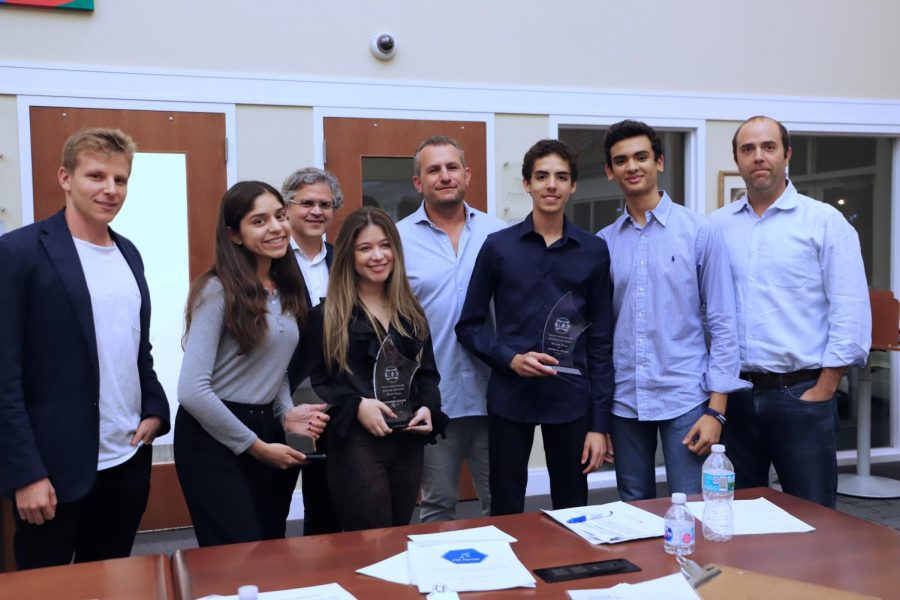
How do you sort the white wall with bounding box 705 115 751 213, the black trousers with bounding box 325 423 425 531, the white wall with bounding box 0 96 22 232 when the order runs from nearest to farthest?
the black trousers with bounding box 325 423 425 531 → the white wall with bounding box 0 96 22 232 → the white wall with bounding box 705 115 751 213

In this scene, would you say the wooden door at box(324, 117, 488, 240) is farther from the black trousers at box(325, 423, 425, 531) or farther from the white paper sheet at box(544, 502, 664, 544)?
the white paper sheet at box(544, 502, 664, 544)

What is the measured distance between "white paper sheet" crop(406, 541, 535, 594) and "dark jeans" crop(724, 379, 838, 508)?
1.31 metres

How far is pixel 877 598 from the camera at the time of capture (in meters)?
1.44

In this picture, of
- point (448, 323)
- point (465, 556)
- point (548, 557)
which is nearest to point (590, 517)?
point (548, 557)

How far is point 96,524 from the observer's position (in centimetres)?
216

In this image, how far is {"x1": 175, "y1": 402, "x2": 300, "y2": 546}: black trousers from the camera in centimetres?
216

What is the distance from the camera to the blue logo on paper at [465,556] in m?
1.65

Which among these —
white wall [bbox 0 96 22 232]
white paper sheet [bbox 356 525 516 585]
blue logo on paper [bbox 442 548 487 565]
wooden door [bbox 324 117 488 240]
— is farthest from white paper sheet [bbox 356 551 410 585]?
white wall [bbox 0 96 22 232]

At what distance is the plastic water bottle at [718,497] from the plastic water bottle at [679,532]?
0.14 metres

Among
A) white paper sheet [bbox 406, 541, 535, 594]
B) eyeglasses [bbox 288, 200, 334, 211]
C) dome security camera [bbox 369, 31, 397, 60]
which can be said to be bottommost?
white paper sheet [bbox 406, 541, 535, 594]

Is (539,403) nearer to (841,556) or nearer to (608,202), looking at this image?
(841,556)

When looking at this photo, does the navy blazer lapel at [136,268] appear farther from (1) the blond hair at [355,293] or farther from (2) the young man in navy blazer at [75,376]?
(1) the blond hair at [355,293]

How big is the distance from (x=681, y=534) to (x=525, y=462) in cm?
93

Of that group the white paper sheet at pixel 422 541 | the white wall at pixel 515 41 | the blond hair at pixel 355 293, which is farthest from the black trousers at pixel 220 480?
the white wall at pixel 515 41
